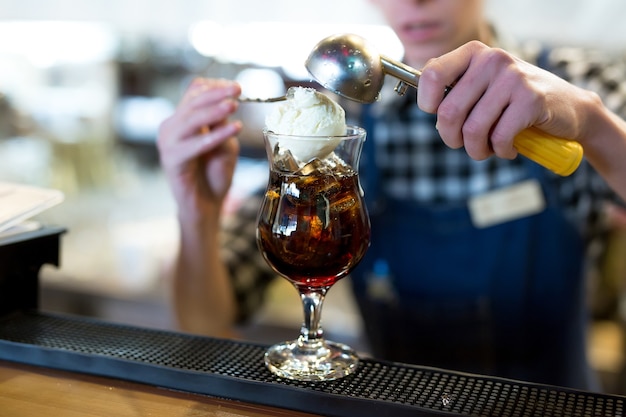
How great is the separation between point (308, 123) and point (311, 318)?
24 centimetres

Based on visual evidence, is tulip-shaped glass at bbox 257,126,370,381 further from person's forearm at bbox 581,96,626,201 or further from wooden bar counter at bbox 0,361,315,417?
person's forearm at bbox 581,96,626,201

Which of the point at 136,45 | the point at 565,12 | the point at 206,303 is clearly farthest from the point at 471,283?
the point at 136,45

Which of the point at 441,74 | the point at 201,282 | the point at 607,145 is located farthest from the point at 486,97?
the point at 201,282

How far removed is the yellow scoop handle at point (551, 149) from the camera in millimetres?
936

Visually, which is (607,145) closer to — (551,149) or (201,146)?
(551,149)

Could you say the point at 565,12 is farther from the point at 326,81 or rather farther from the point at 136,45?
the point at 136,45

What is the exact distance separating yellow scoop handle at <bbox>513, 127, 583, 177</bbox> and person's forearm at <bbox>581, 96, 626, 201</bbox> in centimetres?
16

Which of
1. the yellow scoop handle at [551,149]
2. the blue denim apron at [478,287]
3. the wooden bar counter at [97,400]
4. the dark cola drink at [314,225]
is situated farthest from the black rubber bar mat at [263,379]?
the blue denim apron at [478,287]

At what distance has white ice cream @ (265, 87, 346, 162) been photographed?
3.09 feet

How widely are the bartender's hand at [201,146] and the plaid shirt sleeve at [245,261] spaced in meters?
0.37

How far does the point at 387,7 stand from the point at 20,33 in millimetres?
2567

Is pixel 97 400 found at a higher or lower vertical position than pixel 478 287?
higher

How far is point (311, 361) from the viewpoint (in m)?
0.99

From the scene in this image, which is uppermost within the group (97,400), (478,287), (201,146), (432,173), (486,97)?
(486,97)
